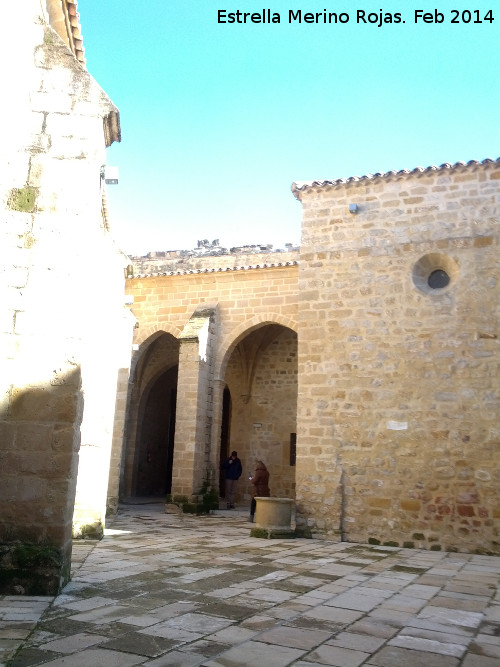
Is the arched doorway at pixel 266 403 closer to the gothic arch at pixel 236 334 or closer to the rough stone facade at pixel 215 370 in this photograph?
the rough stone facade at pixel 215 370

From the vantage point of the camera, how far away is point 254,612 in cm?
431

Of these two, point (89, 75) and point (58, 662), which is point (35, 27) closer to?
point (89, 75)

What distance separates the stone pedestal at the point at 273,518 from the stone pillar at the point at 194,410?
405 cm

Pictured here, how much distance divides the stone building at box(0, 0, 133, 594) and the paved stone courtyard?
59cm

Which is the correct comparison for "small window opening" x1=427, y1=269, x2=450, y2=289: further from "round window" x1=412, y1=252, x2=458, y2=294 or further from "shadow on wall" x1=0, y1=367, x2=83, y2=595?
"shadow on wall" x1=0, y1=367, x2=83, y2=595

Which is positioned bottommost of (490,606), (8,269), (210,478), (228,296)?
(490,606)

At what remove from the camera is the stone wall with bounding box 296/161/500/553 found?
28.6ft

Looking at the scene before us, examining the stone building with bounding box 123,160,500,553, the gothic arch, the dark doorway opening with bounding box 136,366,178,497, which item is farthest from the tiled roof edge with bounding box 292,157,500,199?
the dark doorway opening with bounding box 136,366,178,497

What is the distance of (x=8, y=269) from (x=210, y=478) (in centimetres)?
997

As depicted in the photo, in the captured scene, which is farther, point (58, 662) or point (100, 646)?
point (100, 646)

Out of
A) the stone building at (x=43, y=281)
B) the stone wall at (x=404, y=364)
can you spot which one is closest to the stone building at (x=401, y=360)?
the stone wall at (x=404, y=364)

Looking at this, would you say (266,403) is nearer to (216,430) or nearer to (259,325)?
(216,430)

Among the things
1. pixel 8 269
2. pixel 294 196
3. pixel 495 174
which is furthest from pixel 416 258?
pixel 8 269

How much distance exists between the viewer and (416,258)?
31.4ft
